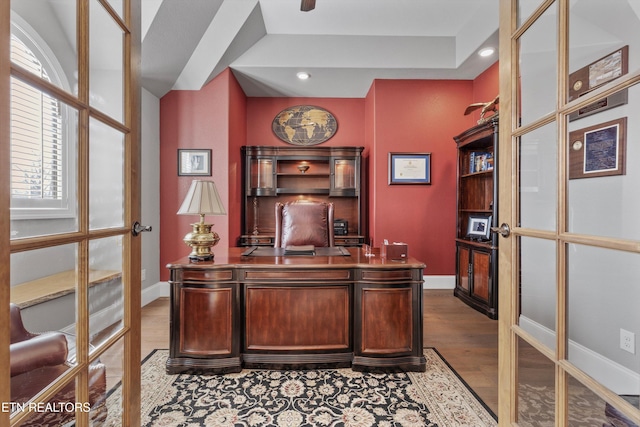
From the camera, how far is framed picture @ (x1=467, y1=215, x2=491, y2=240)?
3520 mm

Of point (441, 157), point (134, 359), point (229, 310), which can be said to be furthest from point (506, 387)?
point (441, 157)

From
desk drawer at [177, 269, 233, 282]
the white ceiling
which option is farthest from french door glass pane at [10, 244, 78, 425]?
the white ceiling

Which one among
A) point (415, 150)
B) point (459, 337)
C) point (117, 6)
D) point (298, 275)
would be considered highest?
point (415, 150)

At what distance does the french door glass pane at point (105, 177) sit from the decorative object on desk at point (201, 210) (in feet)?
3.34

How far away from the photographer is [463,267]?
3854 millimetres

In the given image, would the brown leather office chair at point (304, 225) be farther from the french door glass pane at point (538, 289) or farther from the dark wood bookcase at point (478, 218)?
the french door glass pane at point (538, 289)

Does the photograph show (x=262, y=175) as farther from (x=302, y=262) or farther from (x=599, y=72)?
(x=599, y=72)

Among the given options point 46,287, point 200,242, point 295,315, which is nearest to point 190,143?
point 200,242

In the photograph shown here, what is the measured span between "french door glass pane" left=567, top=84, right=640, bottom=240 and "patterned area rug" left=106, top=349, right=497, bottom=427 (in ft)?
4.57

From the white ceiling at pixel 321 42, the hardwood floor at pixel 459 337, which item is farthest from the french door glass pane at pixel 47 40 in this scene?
the white ceiling at pixel 321 42

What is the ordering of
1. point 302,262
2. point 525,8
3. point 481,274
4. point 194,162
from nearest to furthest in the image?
1. point 525,8
2. point 302,262
3. point 481,274
4. point 194,162

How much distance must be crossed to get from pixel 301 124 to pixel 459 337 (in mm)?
3658

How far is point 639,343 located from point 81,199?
57.9 inches

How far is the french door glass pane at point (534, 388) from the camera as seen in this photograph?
0.95 metres
